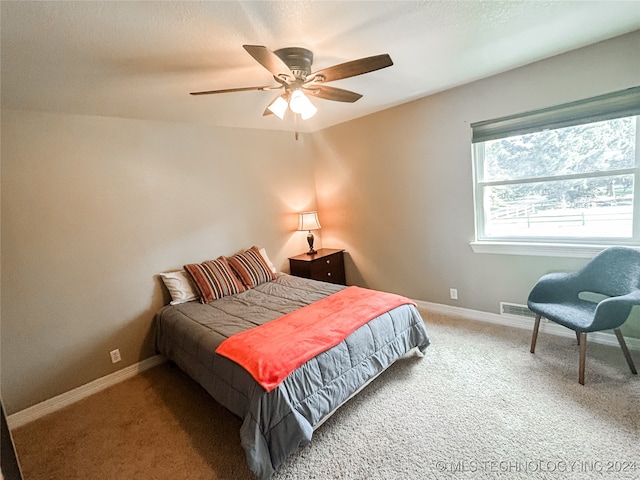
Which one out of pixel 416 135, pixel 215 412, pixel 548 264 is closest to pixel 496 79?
pixel 416 135

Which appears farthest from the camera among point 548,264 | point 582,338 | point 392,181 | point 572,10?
point 392,181

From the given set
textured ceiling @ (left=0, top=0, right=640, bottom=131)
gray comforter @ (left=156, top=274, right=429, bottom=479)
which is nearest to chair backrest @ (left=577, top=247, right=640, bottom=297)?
gray comforter @ (left=156, top=274, right=429, bottom=479)

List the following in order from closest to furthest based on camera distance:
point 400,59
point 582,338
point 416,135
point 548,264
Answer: point 582,338 → point 400,59 → point 548,264 → point 416,135

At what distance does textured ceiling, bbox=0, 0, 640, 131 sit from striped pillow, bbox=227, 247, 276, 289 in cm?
156

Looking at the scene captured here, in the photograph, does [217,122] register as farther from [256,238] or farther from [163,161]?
[256,238]

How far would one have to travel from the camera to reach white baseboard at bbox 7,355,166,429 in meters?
2.31

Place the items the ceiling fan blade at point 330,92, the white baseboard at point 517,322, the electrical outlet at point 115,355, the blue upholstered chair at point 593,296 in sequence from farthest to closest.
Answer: the electrical outlet at point 115,355, the white baseboard at point 517,322, the ceiling fan blade at point 330,92, the blue upholstered chair at point 593,296

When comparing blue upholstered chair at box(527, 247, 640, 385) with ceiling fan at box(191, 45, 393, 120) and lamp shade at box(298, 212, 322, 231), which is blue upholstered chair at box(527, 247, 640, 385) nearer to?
ceiling fan at box(191, 45, 393, 120)

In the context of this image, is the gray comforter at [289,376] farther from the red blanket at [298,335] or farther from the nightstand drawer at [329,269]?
the nightstand drawer at [329,269]

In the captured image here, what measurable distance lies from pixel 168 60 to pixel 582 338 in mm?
3134

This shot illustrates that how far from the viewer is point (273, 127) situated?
3768 mm

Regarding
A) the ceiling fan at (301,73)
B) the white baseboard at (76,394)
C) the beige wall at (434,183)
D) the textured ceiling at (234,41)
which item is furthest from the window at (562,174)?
the white baseboard at (76,394)

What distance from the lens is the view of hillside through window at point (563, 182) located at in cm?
236

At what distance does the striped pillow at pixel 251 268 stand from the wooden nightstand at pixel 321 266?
50 centimetres
